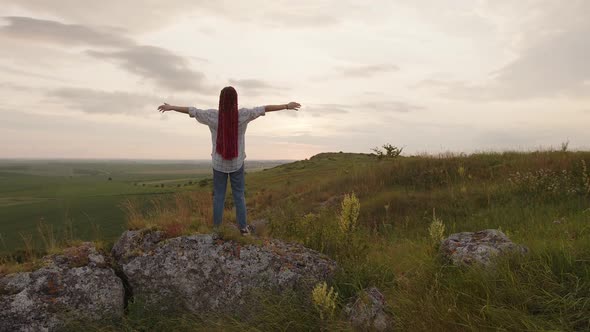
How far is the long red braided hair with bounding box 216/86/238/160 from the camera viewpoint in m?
6.07

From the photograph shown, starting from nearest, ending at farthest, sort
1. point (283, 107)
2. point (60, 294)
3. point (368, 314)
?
point (368, 314), point (60, 294), point (283, 107)

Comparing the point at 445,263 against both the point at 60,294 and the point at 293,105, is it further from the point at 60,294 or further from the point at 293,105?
the point at 60,294

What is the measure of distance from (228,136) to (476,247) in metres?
4.05

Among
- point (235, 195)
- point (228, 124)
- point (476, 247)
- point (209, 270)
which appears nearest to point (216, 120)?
point (228, 124)

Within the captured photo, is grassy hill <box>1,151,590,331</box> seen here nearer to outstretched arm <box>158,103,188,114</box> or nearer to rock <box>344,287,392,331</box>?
rock <box>344,287,392,331</box>

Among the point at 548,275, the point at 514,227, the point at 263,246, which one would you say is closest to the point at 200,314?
the point at 263,246

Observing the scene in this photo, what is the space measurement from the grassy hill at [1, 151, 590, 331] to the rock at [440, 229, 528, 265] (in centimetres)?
14

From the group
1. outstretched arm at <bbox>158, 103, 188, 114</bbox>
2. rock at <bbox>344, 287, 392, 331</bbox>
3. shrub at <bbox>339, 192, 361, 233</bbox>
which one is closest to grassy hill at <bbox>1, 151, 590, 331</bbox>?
rock at <bbox>344, 287, 392, 331</bbox>

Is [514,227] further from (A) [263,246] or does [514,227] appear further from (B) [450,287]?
(A) [263,246]

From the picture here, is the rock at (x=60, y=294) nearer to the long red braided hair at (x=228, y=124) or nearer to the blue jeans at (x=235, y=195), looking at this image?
the blue jeans at (x=235, y=195)

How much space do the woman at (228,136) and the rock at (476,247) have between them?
3.13m

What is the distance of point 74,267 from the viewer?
4781mm

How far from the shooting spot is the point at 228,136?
6.12m

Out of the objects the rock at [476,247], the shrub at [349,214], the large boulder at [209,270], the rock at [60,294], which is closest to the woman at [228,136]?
the large boulder at [209,270]
